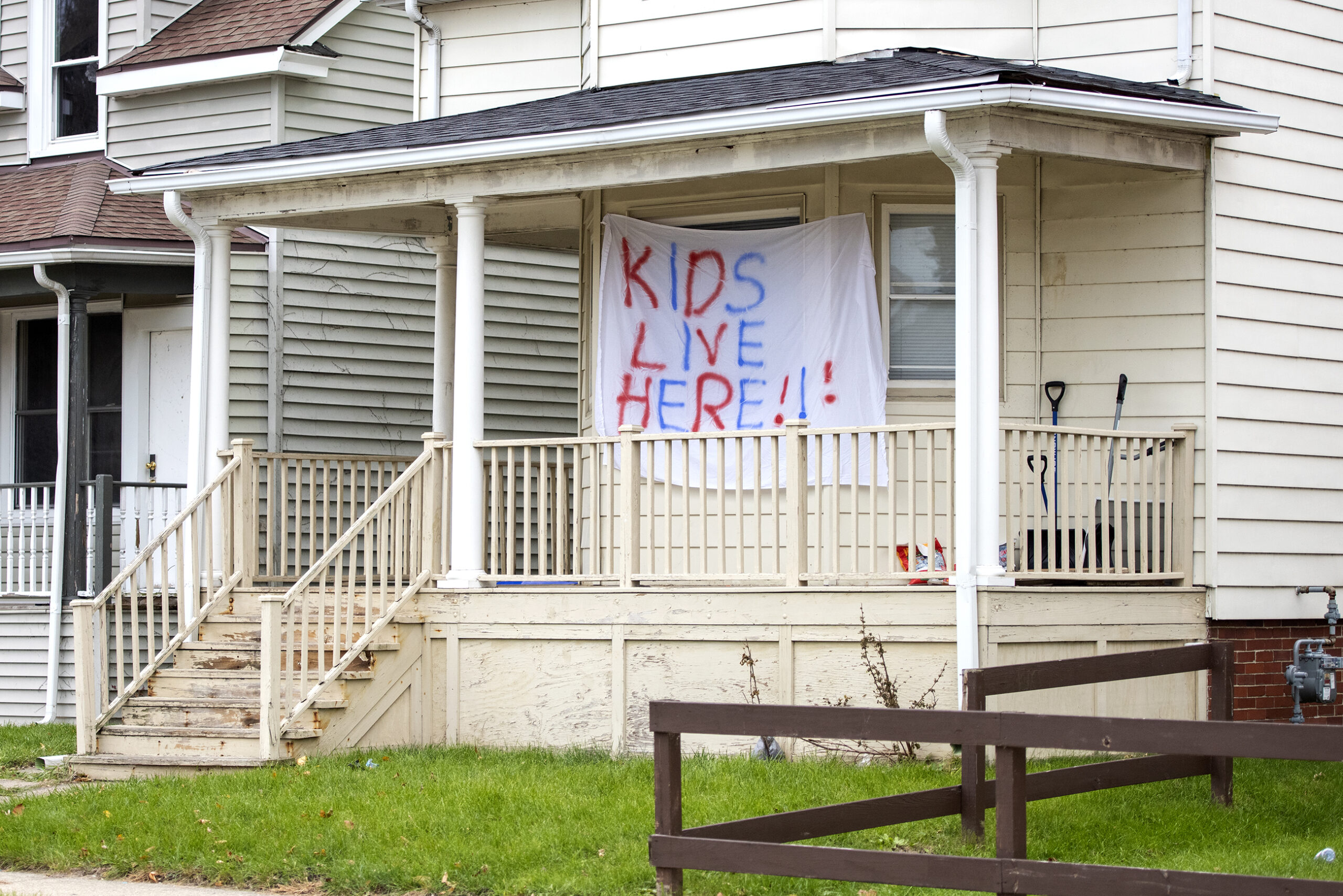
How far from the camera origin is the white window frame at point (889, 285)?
11.1 meters

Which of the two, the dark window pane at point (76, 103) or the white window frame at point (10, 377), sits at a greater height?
the dark window pane at point (76, 103)

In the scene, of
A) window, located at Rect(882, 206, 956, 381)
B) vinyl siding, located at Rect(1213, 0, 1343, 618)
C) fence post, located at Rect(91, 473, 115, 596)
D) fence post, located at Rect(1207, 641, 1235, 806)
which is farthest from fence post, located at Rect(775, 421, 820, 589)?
fence post, located at Rect(91, 473, 115, 596)

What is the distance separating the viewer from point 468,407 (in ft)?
36.2

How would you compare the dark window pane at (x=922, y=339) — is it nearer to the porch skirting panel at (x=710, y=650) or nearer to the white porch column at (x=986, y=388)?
the white porch column at (x=986, y=388)

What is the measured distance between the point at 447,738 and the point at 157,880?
3447 mm

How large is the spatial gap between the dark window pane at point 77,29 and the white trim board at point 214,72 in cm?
92

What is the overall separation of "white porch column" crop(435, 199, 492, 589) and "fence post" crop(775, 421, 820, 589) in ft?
7.33

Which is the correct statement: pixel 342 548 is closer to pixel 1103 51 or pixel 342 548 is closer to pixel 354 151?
pixel 354 151

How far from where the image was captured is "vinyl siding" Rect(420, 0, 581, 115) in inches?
576

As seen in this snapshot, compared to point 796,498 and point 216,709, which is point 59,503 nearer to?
point 216,709

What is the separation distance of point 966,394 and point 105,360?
9.43m

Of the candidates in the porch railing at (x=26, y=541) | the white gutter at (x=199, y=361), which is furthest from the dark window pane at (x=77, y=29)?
the white gutter at (x=199, y=361)

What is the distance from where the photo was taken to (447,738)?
1082 cm

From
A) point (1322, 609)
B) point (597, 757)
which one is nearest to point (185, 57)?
point (597, 757)
